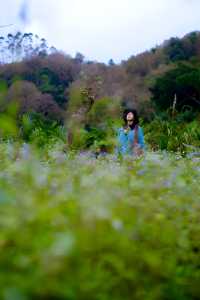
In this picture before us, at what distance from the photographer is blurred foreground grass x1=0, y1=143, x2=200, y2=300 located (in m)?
1.46

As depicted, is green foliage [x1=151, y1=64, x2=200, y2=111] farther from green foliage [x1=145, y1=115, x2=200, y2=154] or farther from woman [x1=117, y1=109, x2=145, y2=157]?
woman [x1=117, y1=109, x2=145, y2=157]

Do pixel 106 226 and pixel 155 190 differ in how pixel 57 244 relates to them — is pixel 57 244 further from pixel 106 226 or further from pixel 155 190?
pixel 155 190

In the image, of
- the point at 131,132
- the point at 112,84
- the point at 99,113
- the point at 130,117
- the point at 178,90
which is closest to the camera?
the point at 131,132

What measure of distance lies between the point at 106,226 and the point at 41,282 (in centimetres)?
30

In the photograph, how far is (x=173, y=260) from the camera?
219 cm

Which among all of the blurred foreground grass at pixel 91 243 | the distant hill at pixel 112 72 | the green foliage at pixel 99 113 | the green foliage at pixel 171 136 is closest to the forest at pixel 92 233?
the blurred foreground grass at pixel 91 243

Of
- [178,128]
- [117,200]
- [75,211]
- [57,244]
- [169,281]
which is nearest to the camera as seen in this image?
[57,244]

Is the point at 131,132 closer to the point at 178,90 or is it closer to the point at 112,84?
the point at 178,90

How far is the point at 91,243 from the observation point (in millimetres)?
1665

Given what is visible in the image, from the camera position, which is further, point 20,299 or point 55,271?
point 55,271

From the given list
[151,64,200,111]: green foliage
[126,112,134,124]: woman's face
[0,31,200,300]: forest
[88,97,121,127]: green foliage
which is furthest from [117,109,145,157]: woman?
[151,64,200,111]: green foliage

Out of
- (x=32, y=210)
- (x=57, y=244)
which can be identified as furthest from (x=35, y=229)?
(x=57, y=244)

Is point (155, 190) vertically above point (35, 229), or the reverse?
point (35, 229)

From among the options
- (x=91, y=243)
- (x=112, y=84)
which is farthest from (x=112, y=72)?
(x=91, y=243)
